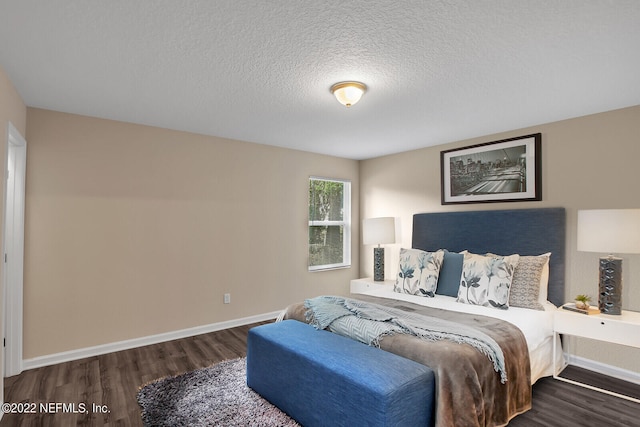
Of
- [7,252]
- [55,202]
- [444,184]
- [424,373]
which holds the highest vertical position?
[444,184]

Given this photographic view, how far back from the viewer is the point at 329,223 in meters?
5.30

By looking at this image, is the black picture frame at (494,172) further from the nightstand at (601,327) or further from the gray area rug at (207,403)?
the gray area rug at (207,403)

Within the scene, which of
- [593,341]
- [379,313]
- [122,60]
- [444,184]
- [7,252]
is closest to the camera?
[122,60]

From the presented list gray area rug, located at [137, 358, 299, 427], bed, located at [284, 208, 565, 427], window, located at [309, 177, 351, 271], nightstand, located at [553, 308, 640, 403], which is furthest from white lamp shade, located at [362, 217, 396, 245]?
gray area rug, located at [137, 358, 299, 427]

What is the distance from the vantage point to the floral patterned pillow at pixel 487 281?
3018mm

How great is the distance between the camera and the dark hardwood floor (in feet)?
7.49

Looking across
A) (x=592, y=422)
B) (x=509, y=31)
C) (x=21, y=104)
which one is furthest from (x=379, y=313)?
(x=21, y=104)

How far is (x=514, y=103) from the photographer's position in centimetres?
294

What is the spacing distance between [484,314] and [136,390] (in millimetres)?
2839

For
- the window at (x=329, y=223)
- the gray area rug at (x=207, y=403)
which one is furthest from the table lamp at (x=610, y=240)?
the window at (x=329, y=223)

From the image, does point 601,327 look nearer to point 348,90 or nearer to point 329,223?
point 348,90

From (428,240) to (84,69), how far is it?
3868mm

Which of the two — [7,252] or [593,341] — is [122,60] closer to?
[7,252]

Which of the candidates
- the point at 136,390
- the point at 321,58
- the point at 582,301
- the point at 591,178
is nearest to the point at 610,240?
the point at 582,301
